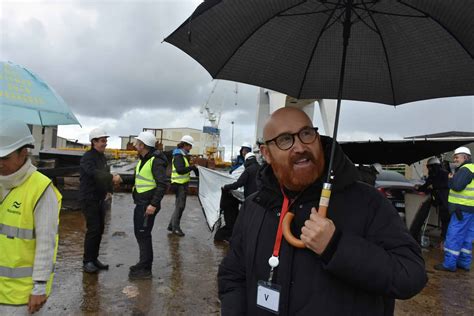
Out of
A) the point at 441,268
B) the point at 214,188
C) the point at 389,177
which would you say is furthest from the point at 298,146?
the point at 389,177

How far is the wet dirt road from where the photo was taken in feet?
13.6

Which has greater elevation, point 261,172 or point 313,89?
point 313,89

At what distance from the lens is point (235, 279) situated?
6.18 ft

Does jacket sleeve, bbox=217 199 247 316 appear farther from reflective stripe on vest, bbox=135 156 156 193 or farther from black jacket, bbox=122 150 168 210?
reflective stripe on vest, bbox=135 156 156 193

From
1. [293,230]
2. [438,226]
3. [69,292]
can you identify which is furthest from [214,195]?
[293,230]

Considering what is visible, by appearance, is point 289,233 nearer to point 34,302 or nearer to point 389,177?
point 34,302

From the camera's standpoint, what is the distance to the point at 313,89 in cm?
280

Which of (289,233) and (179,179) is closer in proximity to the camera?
(289,233)

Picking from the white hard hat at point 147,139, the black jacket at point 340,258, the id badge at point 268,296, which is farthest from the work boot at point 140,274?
the id badge at point 268,296

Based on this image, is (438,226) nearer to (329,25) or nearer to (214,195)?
(214,195)

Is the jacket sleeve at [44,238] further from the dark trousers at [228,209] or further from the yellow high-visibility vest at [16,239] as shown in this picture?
Answer: the dark trousers at [228,209]

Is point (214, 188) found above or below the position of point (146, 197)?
below

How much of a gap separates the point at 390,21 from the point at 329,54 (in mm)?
451

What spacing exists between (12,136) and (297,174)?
6.08 feet
